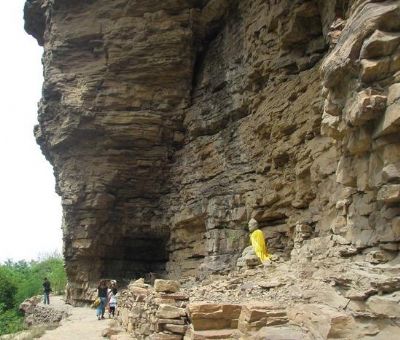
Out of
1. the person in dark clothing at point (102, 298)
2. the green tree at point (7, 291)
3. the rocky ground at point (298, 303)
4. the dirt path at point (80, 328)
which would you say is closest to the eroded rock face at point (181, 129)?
the rocky ground at point (298, 303)

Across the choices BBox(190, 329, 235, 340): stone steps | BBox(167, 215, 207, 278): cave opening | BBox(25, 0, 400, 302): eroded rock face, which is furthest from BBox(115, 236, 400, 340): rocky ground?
BBox(167, 215, 207, 278): cave opening

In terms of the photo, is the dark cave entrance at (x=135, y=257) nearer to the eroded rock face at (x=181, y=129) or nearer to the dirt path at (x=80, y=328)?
the eroded rock face at (x=181, y=129)

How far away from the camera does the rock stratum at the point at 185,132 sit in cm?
1259

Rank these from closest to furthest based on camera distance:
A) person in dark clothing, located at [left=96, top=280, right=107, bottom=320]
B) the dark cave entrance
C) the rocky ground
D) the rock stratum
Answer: the rocky ground
the rock stratum
person in dark clothing, located at [left=96, top=280, right=107, bottom=320]
the dark cave entrance

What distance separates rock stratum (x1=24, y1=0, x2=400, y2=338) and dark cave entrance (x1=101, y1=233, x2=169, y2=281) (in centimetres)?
5

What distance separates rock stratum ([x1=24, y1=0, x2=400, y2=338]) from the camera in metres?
12.6

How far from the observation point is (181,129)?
19953mm

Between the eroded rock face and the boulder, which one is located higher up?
the eroded rock face

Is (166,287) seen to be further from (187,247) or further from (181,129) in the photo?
(181,129)

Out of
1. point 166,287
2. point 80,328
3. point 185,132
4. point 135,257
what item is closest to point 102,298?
point 80,328

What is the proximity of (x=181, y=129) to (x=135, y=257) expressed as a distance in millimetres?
6584

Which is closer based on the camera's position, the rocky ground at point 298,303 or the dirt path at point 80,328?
the rocky ground at point 298,303

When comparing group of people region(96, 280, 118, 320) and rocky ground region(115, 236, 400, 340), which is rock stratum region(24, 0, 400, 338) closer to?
rocky ground region(115, 236, 400, 340)

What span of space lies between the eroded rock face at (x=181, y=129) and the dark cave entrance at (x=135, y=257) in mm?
61
